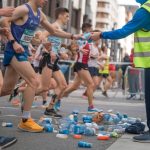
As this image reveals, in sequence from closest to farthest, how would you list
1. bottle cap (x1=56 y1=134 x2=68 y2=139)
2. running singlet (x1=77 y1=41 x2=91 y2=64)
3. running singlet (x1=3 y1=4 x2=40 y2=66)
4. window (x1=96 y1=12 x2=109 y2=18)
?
bottle cap (x1=56 y1=134 x2=68 y2=139)
running singlet (x1=3 y1=4 x2=40 y2=66)
running singlet (x1=77 y1=41 x2=91 y2=64)
window (x1=96 y1=12 x2=109 y2=18)

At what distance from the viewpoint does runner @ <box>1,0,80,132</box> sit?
6.95 metres

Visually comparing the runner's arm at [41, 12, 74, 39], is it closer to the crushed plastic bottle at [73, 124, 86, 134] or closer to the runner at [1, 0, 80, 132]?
the runner at [1, 0, 80, 132]

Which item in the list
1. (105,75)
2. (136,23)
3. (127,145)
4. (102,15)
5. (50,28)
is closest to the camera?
(127,145)

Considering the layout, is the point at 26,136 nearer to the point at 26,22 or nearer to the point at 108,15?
the point at 26,22

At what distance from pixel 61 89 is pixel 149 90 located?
130 inches

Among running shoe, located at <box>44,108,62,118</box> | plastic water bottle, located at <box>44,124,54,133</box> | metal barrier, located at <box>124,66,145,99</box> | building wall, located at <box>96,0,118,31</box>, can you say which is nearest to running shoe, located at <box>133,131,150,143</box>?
plastic water bottle, located at <box>44,124,54,133</box>

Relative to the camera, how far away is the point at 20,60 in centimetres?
696

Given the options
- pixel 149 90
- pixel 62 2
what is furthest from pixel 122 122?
pixel 62 2

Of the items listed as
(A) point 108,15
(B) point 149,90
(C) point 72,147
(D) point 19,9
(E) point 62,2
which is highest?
(A) point 108,15

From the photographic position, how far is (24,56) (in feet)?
23.0

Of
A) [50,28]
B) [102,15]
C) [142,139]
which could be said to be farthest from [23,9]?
[102,15]

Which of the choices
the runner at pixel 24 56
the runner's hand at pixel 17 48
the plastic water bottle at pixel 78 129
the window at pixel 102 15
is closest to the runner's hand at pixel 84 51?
the runner at pixel 24 56

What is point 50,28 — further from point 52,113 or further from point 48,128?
point 52,113

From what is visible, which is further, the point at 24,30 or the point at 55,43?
the point at 55,43
